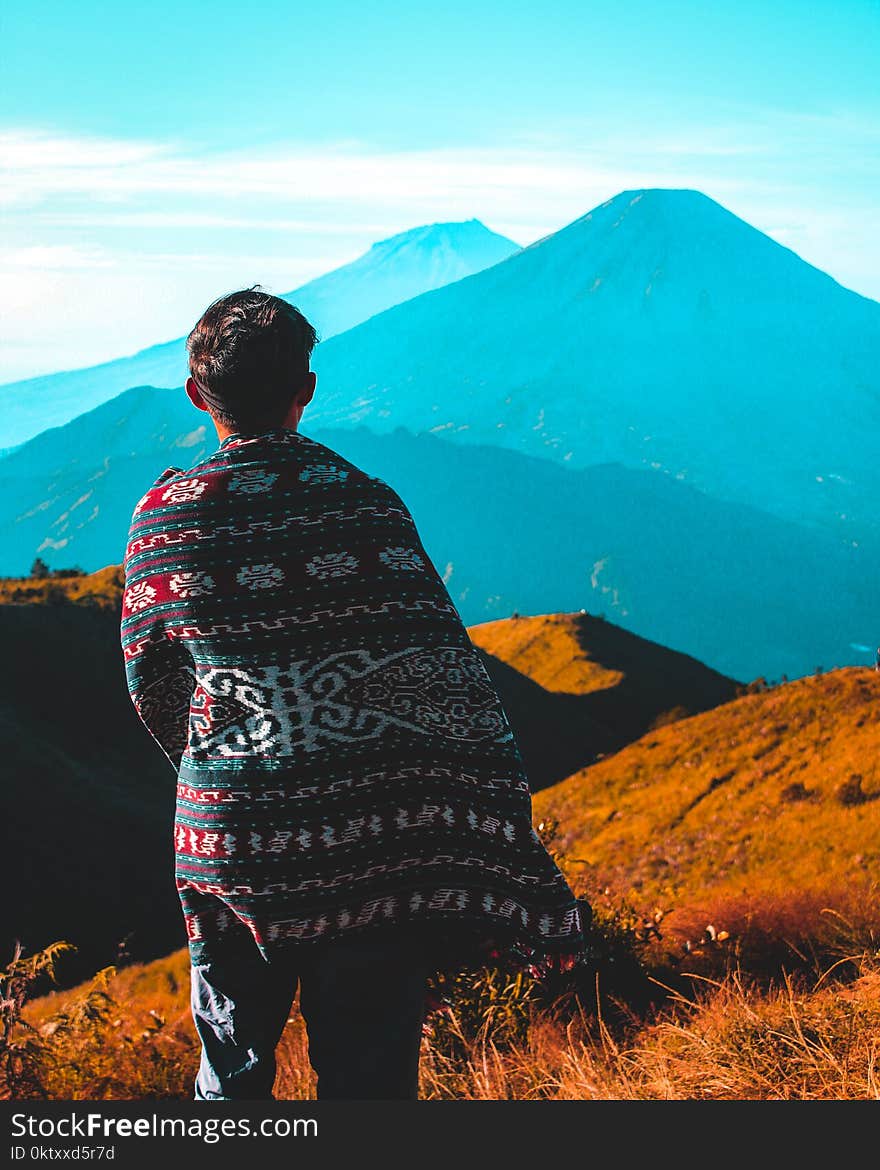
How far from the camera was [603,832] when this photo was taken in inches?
917

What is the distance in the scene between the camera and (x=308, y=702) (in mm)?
1951

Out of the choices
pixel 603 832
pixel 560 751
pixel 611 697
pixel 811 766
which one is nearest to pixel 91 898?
pixel 603 832

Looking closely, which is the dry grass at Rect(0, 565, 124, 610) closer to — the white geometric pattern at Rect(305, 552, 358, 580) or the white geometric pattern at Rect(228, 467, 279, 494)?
the white geometric pattern at Rect(228, 467, 279, 494)

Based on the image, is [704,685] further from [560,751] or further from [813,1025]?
[813,1025]

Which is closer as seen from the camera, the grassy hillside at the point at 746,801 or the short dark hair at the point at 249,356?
the short dark hair at the point at 249,356

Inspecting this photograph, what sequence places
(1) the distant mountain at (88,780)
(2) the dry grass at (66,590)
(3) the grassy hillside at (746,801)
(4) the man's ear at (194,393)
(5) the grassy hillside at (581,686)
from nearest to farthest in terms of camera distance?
1. (4) the man's ear at (194,393)
2. (3) the grassy hillside at (746,801)
3. (1) the distant mountain at (88,780)
4. (2) the dry grass at (66,590)
5. (5) the grassy hillside at (581,686)

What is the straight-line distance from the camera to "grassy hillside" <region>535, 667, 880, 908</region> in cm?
1302

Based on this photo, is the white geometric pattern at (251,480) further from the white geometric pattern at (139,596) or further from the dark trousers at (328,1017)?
the dark trousers at (328,1017)

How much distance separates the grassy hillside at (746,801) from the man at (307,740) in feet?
24.2

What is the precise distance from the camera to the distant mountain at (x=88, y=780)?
2620cm

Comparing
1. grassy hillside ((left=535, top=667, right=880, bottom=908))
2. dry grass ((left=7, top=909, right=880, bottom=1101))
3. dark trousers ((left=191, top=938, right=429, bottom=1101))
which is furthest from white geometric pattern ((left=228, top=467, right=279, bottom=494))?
grassy hillside ((left=535, top=667, right=880, bottom=908))

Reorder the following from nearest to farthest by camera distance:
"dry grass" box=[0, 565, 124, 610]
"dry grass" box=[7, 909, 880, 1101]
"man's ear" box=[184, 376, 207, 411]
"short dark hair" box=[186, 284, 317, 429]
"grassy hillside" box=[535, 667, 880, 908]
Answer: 1. "short dark hair" box=[186, 284, 317, 429]
2. "man's ear" box=[184, 376, 207, 411]
3. "dry grass" box=[7, 909, 880, 1101]
4. "grassy hillside" box=[535, 667, 880, 908]
5. "dry grass" box=[0, 565, 124, 610]

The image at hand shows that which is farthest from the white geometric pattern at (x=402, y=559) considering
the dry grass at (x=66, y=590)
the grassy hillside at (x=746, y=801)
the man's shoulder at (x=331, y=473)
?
the dry grass at (x=66, y=590)

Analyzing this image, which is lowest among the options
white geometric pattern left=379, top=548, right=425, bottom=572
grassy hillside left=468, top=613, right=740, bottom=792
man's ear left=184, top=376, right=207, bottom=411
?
grassy hillside left=468, top=613, right=740, bottom=792
